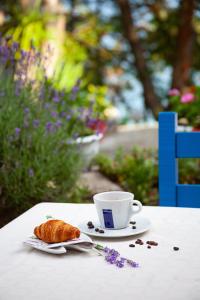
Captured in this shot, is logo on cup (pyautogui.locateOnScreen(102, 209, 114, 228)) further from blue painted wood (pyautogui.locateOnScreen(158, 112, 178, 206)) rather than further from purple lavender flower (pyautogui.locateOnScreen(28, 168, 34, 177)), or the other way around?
purple lavender flower (pyautogui.locateOnScreen(28, 168, 34, 177))

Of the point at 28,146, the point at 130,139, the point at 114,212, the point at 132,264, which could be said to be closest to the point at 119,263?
the point at 132,264

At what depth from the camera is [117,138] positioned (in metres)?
6.78

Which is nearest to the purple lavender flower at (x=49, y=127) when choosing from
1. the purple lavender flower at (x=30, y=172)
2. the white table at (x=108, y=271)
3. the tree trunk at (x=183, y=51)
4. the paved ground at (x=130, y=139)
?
the purple lavender flower at (x=30, y=172)

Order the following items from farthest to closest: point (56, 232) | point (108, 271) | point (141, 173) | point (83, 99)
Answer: point (83, 99)
point (141, 173)
point (56, 232)
point (108, 271)

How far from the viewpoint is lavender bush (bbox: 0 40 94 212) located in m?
3.06

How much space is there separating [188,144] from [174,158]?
0.06 meters

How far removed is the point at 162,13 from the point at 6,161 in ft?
28.1

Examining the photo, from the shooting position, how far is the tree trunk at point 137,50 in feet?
32.7

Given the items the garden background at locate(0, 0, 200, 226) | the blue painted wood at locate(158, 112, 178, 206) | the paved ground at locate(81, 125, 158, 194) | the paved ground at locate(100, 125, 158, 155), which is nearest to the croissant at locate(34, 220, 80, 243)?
the blue painted wood at locate(158, 112, 178, 206)

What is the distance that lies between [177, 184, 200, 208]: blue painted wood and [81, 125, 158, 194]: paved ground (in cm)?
227

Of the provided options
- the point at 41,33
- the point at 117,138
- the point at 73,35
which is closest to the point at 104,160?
the point at 117,138

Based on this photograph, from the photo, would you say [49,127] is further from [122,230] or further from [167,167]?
[122,230]

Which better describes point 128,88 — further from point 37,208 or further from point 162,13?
point 37,208

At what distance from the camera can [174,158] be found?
1.69 m
